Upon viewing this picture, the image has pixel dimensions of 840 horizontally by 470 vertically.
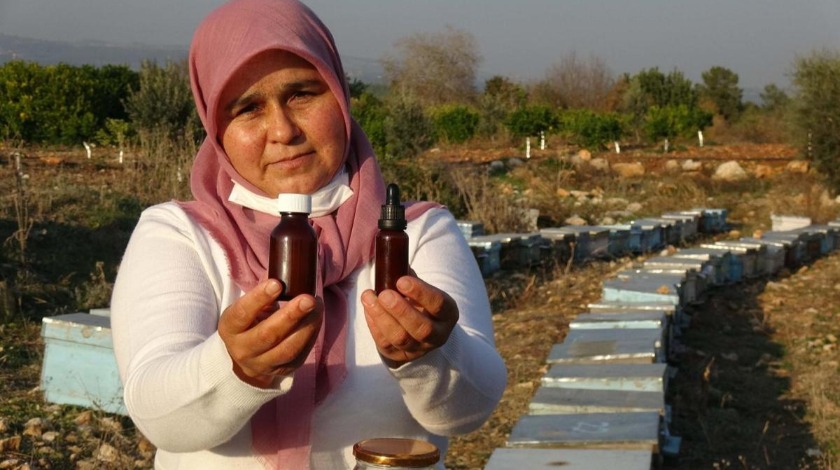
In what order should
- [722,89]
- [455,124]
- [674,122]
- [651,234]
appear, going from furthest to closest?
[722,89] < [455,124] < [674,122] < [651,234]

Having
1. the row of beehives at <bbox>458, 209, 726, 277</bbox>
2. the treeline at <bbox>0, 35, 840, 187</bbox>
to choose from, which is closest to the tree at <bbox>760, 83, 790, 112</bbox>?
the treeline at <bbox>0, 35, 840, 187</bbox>

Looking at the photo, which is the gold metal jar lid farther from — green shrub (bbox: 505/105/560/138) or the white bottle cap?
green shrub (bbox: 505/105/560/138)

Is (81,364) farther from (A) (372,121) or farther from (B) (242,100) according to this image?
(A) (372,121)

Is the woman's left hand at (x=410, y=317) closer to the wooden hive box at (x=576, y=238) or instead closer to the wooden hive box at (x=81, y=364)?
the wooden hive box at (x=81, y=364)

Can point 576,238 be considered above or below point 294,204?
below

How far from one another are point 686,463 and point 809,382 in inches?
69.6

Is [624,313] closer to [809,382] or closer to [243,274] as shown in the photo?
[809,382]

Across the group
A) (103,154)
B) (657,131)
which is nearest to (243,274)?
(103,154)

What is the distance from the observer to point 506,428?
553 cm

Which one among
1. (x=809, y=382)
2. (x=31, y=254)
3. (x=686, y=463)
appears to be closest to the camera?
(x=686, y=463)

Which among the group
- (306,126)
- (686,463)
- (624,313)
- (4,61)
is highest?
(4,61)

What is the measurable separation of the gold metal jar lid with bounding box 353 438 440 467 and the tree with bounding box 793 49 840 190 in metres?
16.9

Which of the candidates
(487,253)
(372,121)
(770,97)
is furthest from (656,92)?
(487,253)

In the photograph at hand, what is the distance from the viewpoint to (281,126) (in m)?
2.01
